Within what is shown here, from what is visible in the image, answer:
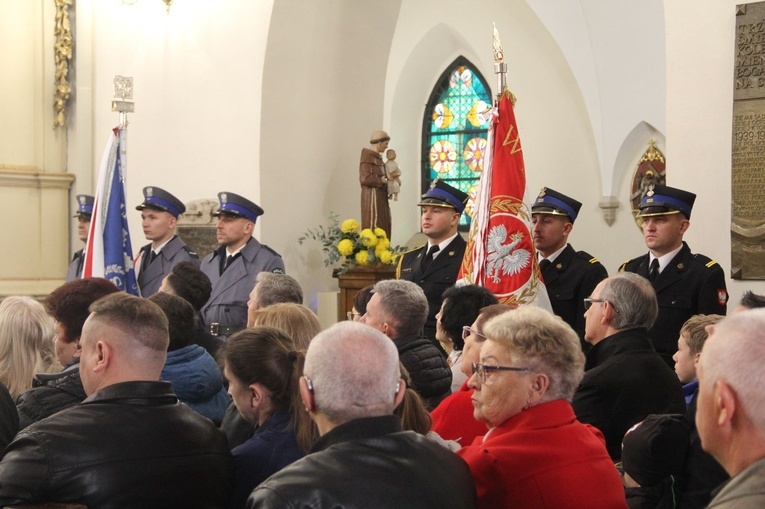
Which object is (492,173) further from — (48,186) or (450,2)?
(450,2)

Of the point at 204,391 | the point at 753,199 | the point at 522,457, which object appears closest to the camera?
the point at 522,457

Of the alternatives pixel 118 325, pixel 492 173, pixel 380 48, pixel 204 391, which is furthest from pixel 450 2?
pixel 118 325

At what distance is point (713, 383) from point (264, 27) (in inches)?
231

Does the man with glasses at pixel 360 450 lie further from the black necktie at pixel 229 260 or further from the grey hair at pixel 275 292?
the black necktie at pixel 229 260

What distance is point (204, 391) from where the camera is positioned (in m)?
3.34

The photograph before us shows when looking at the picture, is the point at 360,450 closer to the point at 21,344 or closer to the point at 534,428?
the point at 534,428

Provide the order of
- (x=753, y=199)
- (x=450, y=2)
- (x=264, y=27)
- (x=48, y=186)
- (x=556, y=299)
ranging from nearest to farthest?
(x=753, y=199) < (x=556, y=299) < (x=264, y=27) < (x=48, y=186) < (x=450, y=2)

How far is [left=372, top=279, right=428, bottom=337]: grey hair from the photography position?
3.43 m

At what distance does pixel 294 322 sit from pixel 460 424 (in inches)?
24.1

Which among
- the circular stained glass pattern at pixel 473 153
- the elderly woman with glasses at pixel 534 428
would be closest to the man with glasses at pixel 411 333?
the elderly woman with glasses at pixel 534 428

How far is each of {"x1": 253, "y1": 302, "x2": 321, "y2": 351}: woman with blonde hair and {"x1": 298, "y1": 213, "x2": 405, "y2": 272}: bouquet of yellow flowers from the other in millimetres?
3890

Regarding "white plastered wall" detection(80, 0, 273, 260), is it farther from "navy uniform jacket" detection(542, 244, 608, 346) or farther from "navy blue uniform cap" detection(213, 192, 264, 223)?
"navy uniform jacket" detection(542, 244, 608, 346)

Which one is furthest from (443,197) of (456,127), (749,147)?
(456,127)

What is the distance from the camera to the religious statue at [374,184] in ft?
24.4
